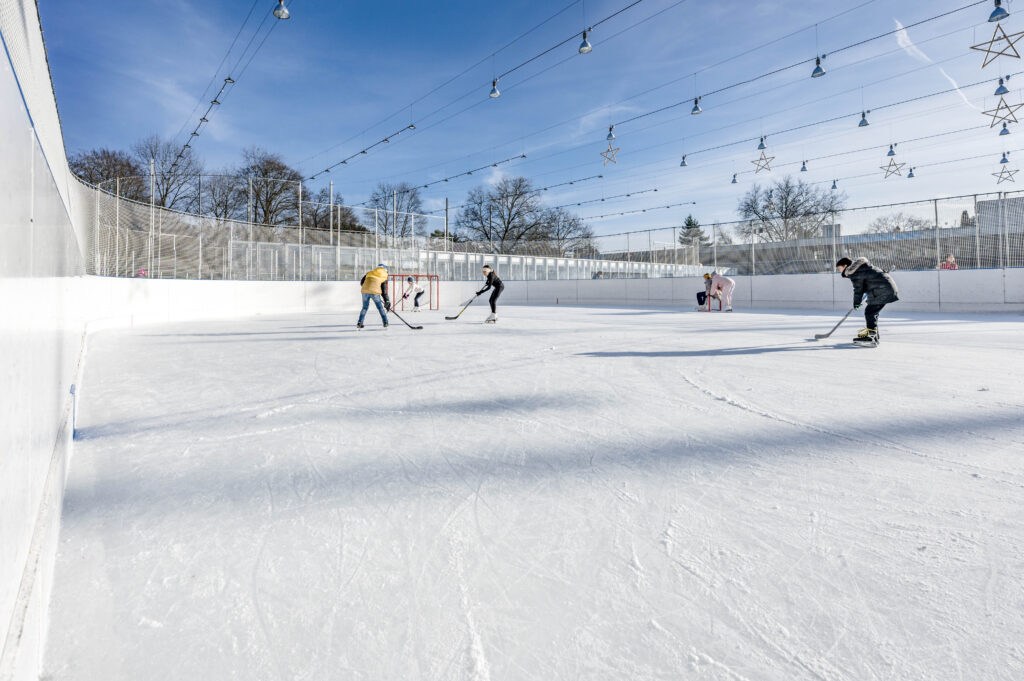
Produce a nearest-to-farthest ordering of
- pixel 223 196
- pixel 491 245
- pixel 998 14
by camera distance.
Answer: pixel 998 14, pixel 223 196, pixel 491 245

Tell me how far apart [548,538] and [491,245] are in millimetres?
28635

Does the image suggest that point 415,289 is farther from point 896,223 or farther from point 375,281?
point 896,223

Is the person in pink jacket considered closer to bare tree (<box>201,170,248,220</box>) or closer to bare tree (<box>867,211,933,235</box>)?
bare tree (<box>867,211,933,235</box>)

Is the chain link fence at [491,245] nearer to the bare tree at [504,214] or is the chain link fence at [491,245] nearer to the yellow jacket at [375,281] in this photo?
the yellow jacket at [375,281]

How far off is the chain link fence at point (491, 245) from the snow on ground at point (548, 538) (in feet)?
35.9

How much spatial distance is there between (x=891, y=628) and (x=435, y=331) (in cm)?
972

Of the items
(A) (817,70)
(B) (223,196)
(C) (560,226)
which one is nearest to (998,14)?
(A) (817,70)

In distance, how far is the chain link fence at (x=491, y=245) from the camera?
13.5m

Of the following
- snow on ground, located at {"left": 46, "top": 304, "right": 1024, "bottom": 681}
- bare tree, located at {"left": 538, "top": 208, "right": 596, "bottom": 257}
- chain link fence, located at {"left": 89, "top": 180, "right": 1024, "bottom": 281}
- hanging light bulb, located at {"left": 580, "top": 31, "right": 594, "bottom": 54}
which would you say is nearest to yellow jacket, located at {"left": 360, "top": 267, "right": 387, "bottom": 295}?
chain link fence, located at {"left": 89, "top": 180, "right": 1024, "bottom": 281}

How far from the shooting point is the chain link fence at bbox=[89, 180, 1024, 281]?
1352 cm

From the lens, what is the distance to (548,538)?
1.85m

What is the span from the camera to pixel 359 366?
236 inches

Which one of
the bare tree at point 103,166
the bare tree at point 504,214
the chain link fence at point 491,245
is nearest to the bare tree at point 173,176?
the bare tree at point 103,166

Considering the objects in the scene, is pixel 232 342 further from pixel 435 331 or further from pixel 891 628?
pixel 891 628
